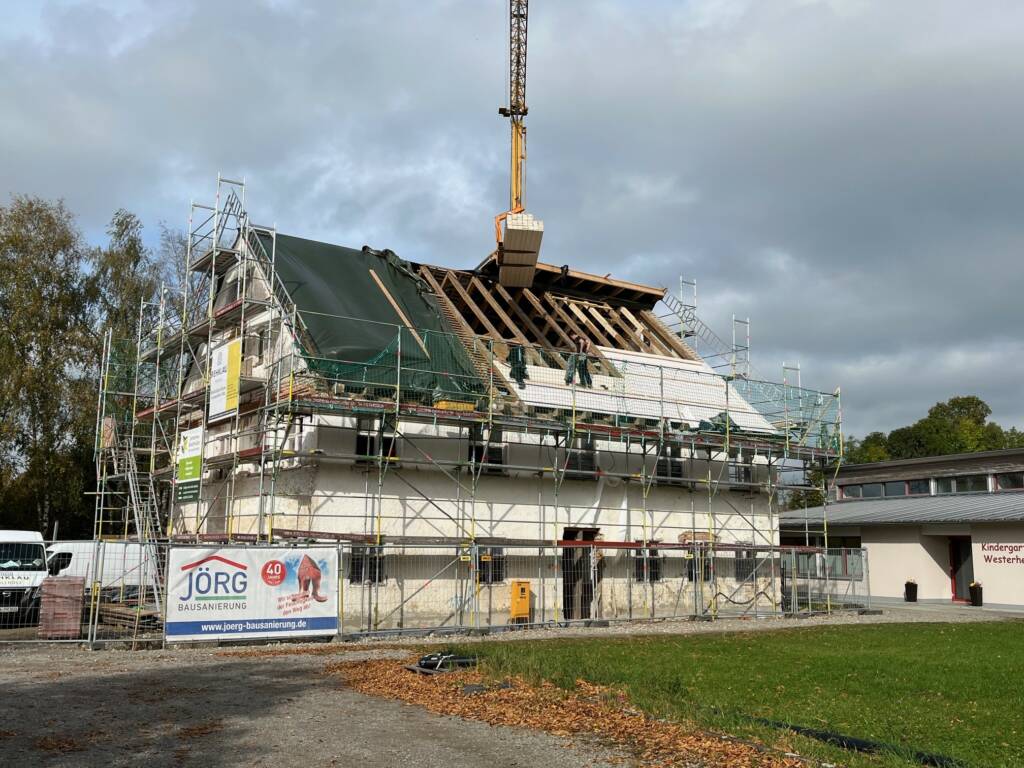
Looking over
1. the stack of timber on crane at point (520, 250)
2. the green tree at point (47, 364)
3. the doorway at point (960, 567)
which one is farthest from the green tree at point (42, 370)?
the doorway at point (960, 567)

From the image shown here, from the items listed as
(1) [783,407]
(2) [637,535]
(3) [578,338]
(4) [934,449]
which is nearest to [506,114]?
(3) [578,338]

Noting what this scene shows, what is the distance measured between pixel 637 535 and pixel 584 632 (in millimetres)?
5637

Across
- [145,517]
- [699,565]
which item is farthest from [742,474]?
[145,517]

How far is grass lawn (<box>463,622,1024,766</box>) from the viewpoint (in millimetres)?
9633

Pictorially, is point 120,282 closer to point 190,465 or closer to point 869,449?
point 190,465

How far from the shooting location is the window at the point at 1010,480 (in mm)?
36688

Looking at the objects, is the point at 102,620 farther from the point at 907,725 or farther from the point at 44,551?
the point at 907,725

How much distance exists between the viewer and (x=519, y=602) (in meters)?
22.8

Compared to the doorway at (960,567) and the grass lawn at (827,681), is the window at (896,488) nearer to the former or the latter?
the doorway at (960,567)

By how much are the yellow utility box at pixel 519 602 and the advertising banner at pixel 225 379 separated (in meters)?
8.16

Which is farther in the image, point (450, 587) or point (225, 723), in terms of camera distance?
point (450, 587)

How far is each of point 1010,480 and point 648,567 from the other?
19.1m

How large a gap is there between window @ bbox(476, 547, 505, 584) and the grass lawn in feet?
15.6

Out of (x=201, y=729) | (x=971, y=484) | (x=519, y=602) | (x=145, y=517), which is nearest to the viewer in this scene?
(x=201, y=729)
